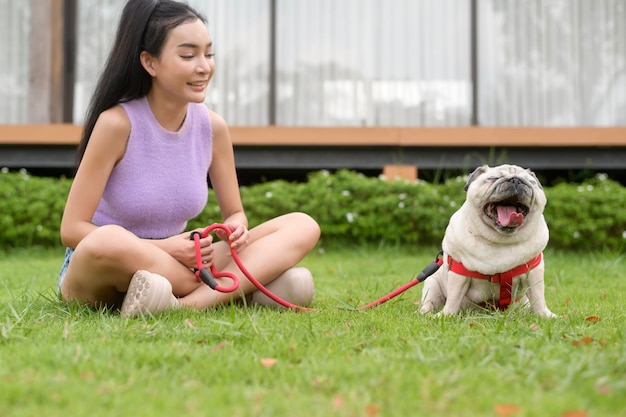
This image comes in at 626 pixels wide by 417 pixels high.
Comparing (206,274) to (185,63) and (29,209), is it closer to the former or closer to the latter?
(185,63)

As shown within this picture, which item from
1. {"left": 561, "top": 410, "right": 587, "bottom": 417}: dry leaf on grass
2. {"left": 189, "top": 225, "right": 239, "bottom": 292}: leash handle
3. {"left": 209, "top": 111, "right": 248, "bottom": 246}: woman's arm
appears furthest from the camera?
{"left": 209, "top": 111, "right": 248, "bottom": 246}: woman's arm

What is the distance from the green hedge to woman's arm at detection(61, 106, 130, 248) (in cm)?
348

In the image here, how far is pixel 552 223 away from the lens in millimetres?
6426

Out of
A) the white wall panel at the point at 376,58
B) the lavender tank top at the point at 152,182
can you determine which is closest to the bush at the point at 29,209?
the white wall panel at the point at 376,58

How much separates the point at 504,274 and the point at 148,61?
1735mm

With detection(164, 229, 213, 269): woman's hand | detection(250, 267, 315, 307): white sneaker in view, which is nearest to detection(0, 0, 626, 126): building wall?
detection(250, 267, 315, 307): white sneaker

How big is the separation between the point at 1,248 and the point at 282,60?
12.4 ft

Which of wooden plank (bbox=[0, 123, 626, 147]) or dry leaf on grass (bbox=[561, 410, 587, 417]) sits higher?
wooden plank (bbox=[0, 123, 626, 147])

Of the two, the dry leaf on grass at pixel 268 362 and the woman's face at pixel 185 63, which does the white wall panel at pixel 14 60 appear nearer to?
the woman's face at pixel 185 63

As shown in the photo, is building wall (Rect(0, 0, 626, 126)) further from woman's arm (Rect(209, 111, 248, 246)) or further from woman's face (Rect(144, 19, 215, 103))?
woman's face (Rect(144, 19, 215, 103))

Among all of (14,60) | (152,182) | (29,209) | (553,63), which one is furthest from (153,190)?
(553,63)

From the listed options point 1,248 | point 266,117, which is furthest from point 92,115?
point 266,117

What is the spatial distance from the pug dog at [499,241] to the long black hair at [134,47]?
1.43 meters

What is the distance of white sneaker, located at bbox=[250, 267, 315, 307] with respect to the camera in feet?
10.8
